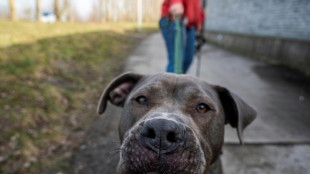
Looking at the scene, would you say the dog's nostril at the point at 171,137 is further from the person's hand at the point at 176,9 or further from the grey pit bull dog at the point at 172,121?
the person's hand at the point at 176,9

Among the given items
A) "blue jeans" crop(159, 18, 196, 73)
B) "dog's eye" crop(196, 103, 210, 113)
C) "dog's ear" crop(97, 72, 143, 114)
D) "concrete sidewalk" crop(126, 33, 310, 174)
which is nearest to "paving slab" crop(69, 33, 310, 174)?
"concrete sidewalk" crop(126, 33, 310, 174)

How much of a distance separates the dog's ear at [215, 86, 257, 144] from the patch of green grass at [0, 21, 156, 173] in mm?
2411

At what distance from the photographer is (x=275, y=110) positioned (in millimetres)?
5180

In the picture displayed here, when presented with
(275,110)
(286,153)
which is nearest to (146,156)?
(286,153)

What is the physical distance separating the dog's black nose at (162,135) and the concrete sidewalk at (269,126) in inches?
78.1

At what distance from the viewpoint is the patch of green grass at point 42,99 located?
3.66 meters

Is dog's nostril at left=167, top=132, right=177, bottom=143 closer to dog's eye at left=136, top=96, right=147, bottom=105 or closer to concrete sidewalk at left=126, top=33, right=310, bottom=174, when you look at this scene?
dog's eye at left=136, top=96, right=147, bottom=105

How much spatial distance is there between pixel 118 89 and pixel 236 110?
55.0 inches

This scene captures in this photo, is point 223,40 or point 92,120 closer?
point 92,120

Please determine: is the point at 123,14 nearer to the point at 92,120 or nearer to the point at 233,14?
the point at 233,14

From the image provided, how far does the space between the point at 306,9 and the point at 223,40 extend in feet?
22.0

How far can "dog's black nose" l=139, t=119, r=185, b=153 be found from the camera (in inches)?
64.5

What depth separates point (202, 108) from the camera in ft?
7.80

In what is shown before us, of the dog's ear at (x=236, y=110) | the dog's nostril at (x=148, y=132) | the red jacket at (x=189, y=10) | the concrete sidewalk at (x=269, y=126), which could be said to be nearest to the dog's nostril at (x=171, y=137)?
the dog's nostril at (x=148, y=132)
